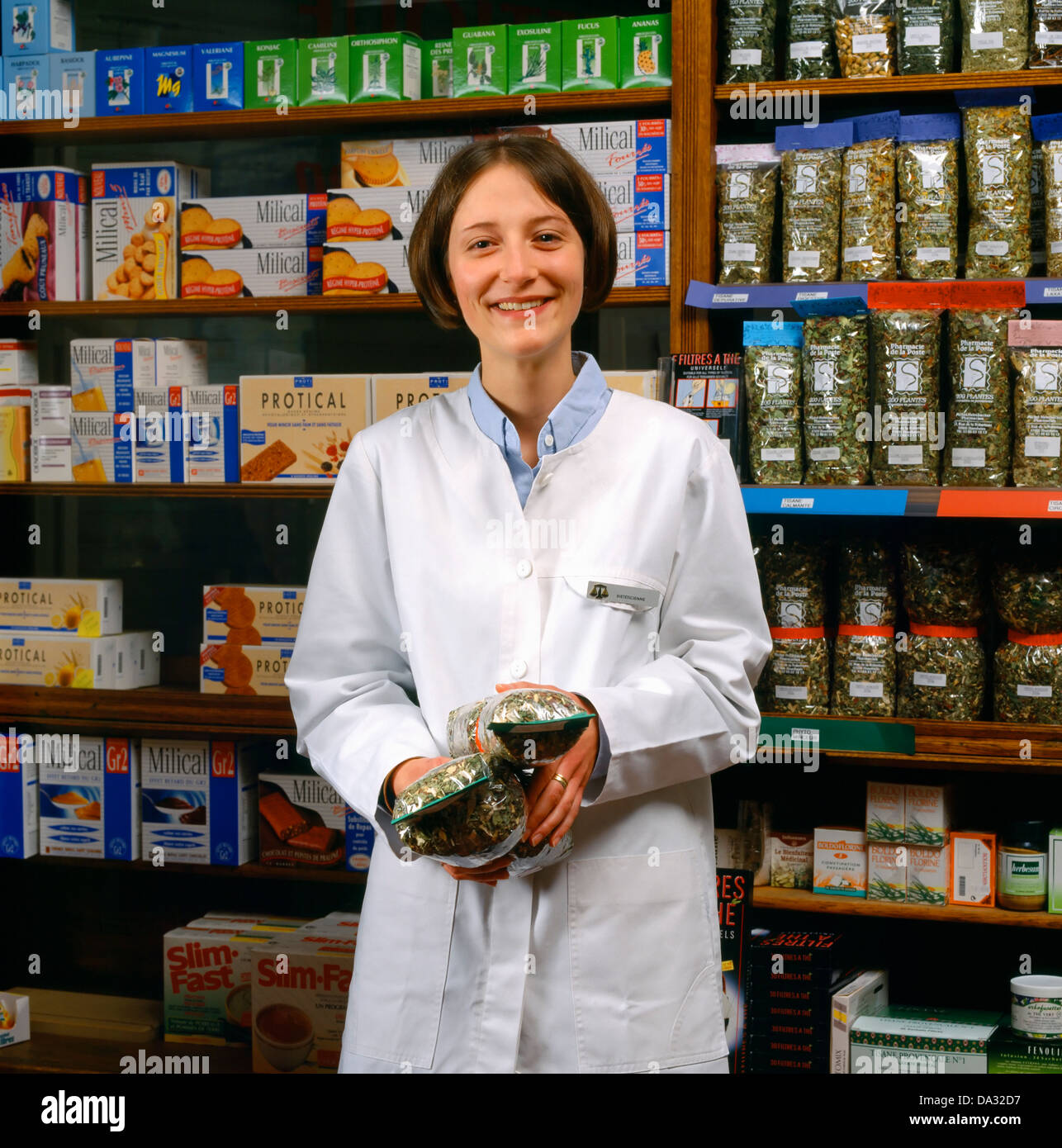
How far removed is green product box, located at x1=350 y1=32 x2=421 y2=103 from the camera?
2.87 m

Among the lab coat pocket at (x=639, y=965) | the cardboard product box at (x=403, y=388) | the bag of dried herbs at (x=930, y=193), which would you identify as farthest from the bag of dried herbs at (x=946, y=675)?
the lab coat pocket at (x=639, y=965)

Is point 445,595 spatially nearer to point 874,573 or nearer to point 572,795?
point 572,795

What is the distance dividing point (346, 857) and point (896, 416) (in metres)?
1.67

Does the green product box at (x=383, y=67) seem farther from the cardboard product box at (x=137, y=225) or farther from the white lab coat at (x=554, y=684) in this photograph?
the white lab coat at (x=554, y=684)

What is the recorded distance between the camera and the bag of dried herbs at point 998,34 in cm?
259

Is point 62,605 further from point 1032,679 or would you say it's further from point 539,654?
point 1032,679

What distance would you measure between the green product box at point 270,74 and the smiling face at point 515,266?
1.64m

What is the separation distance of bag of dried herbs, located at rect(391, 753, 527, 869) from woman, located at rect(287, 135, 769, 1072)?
9 cm

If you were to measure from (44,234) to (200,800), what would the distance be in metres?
1.49

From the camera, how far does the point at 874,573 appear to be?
2.71 metres

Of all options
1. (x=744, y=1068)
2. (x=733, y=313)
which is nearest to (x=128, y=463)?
(x=733, y=313)
